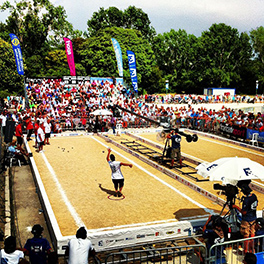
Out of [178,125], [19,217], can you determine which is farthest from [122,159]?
[178,125]

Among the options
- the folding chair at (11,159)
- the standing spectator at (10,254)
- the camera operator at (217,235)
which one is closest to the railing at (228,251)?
the camera operator at (217,235)

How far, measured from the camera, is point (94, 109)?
31.3m

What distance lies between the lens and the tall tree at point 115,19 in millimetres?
67188

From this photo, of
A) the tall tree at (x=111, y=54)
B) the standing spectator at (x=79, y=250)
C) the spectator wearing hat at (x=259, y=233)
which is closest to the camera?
the standing spectator at (x=79, y=250)

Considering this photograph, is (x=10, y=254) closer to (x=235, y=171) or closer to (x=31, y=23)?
(x=235, y=171)

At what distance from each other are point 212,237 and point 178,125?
23830 millimetres

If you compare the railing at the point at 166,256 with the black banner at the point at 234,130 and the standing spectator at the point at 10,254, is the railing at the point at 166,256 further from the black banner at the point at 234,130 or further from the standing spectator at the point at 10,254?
the black banner at the point at 234,130

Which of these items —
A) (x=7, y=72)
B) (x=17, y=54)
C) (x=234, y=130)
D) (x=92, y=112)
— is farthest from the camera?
(x=7, y=72)

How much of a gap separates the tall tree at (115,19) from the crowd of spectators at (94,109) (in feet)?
102

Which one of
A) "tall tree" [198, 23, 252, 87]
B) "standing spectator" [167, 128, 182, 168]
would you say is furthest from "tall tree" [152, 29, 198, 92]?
"standing spectator" [167, 128, 182, 168]

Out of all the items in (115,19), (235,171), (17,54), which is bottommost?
(235,171)

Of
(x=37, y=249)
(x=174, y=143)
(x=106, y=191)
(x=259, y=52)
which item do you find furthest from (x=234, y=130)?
(x=259, y=52)

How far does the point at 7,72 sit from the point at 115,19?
29.4 meters

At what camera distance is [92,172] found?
594 inches
